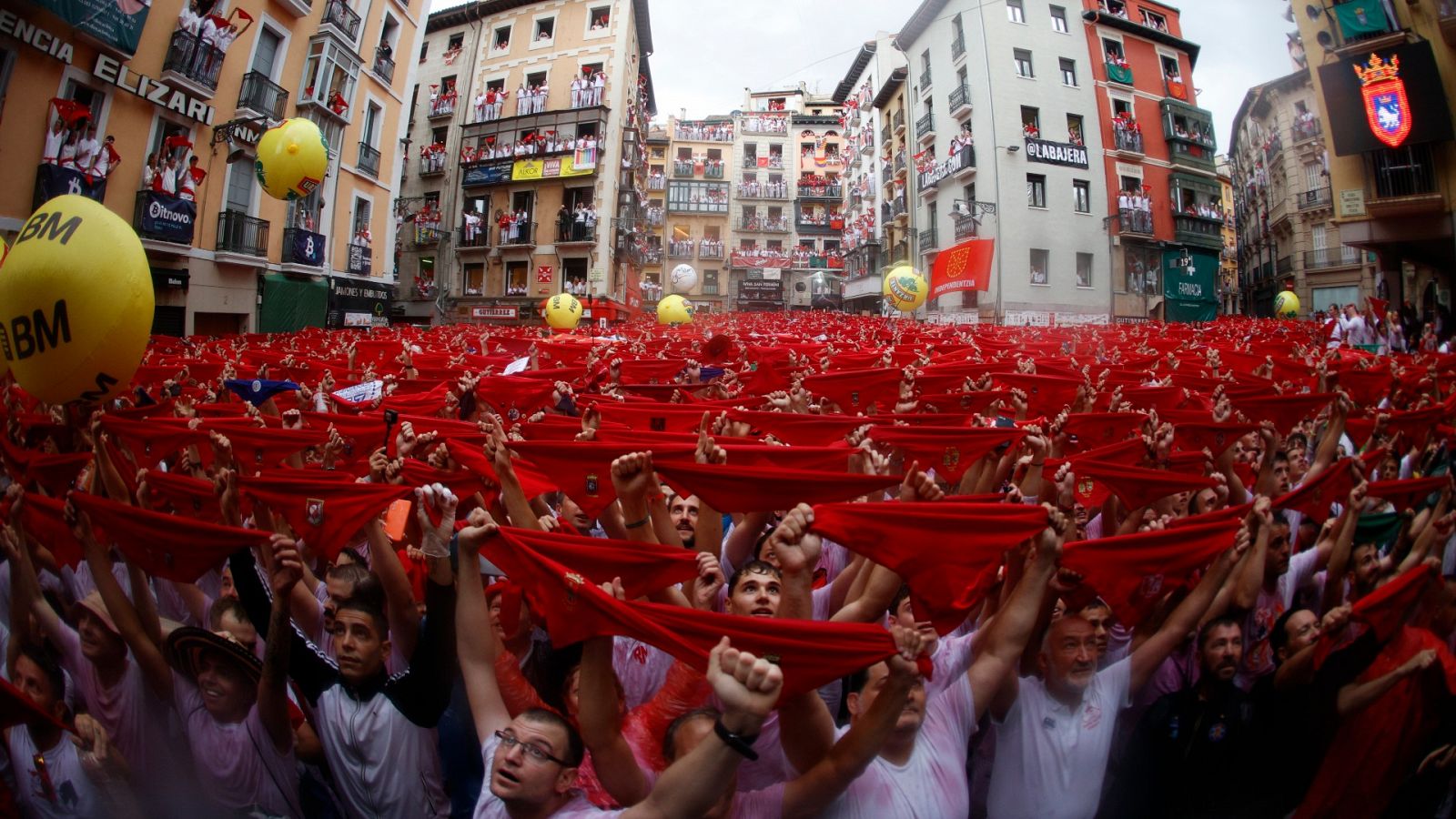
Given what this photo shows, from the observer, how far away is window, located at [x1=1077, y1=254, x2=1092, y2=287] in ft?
86.9

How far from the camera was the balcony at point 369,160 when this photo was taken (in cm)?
2289

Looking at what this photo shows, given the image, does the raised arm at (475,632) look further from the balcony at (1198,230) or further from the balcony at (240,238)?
the balcony at (1198,230)

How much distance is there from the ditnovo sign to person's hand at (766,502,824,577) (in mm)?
17336

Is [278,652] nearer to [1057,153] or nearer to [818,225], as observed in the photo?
[1057,153]

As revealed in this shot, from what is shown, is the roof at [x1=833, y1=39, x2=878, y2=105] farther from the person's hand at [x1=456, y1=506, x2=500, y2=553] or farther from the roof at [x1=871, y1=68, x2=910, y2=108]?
the person's hand at [x1=456, y1=506, x2=500, y2=553]

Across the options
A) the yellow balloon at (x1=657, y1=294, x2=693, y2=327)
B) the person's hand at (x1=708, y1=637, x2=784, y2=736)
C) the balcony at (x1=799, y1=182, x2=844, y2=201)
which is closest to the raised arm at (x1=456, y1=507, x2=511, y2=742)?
the person's hand at (x1=708, y1=637, x2=784, y2=736)

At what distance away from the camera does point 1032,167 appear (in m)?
26.2

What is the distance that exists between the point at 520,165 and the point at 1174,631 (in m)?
33.2

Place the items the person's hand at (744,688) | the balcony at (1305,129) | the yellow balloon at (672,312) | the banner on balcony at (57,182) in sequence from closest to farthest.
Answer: the person's hand at (744,688)
the banner on balcony at (57,182)
the balcony at (1305,129)
the yellow balloon at (672,312)

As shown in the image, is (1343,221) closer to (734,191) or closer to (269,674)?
(269,674)

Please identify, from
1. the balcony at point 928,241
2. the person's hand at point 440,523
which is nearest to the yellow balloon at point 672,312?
the balcony at point 928,241

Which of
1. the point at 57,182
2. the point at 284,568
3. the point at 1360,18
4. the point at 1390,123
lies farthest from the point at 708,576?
the point at 1360,18

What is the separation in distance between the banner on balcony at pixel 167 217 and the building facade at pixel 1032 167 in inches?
944

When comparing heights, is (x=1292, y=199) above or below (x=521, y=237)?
above
